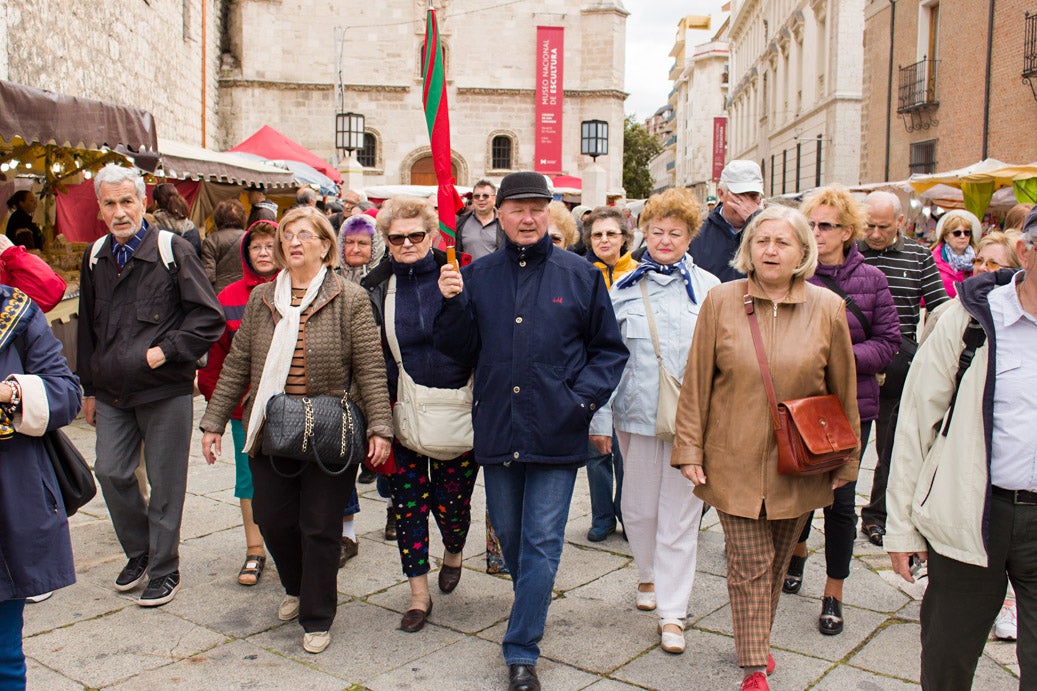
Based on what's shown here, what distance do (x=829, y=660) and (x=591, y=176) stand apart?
20446 mm

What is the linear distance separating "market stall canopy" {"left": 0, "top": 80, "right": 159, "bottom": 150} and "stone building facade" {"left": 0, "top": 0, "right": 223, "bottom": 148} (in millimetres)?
3448

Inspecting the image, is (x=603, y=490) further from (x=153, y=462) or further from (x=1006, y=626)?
(x=153, y=462)

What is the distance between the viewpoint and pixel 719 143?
59531 mm

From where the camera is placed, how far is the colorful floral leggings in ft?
14.2

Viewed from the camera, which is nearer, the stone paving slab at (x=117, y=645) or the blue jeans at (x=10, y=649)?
the blue jeans at (x=10, y=649)

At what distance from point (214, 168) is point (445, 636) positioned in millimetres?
8603

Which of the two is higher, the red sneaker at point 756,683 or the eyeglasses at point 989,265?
the eyeglasses at point 989,265

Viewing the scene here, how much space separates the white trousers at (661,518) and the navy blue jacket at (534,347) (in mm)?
640

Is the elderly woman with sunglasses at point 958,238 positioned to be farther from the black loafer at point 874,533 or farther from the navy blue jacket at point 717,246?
the navy blue jacket at point 717,246

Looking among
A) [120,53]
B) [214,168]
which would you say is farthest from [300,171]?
[214,168]

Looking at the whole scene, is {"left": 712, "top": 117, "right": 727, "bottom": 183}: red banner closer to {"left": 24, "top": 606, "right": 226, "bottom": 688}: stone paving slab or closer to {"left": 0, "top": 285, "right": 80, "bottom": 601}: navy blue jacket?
{"left": 24, "top": 606, "right": 226, "bottom": 688}: stone paving slab

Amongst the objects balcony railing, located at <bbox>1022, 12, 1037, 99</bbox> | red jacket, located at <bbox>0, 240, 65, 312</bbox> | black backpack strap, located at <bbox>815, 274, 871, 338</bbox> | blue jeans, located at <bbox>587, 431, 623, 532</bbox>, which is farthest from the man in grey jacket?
balcony railing, located at <bbox>1022, 12, 1037, 99</bbox>

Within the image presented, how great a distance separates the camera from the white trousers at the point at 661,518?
4211 mm

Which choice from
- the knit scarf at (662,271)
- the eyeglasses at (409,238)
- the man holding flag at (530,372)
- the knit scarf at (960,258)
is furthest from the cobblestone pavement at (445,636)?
the knit scarf at (960,258)
